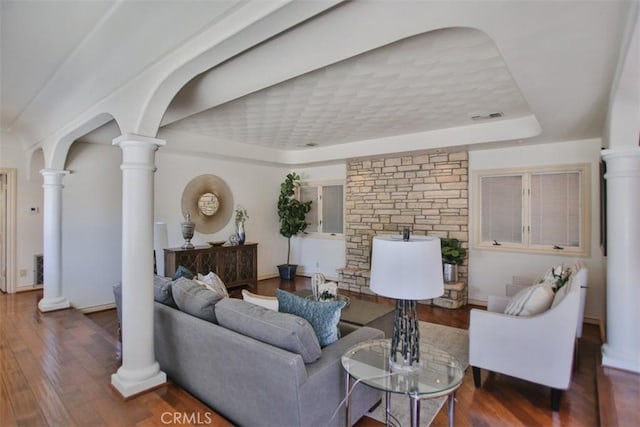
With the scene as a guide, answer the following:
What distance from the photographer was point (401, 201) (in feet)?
19.2

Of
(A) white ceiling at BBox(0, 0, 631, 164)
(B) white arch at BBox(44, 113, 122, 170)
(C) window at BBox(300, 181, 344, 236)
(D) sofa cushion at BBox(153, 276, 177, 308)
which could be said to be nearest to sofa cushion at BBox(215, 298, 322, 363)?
(D) sofa cushion at BBox(153, 276, 177, 308)

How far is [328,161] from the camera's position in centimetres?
645

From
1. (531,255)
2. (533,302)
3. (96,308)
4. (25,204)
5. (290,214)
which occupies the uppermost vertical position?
(25,204)

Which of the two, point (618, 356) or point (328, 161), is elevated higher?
point (328, 161)

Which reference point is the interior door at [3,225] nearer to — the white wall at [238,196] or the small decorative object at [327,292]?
the white wall at [238,196]

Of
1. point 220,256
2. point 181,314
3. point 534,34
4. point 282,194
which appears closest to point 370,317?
point 181,314

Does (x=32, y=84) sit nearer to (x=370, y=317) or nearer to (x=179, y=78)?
(x=179, y=78)

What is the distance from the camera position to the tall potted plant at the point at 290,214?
6.99m

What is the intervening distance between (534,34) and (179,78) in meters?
2.14

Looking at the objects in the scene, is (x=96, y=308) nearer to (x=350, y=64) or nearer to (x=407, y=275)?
(x=350, y=64)

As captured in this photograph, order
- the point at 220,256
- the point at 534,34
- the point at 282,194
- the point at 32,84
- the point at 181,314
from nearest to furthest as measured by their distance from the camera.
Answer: the point at 534,34 → the point at 181,314 → the point at 32,84 → the point at 220,256 → the point at 282,194

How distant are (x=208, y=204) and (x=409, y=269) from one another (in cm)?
504

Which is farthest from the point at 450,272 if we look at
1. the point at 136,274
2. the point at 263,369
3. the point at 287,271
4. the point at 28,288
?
the point at 28,288

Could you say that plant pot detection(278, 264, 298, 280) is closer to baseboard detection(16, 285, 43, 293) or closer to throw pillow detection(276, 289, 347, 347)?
baseboard detection(16, 285, 43, 293)
